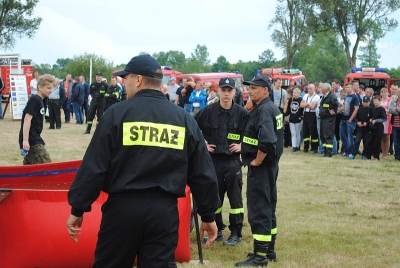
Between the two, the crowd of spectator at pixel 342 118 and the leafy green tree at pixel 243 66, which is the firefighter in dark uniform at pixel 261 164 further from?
the leafy green tree at pixel 243 66

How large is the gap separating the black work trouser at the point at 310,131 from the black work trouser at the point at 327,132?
48cm

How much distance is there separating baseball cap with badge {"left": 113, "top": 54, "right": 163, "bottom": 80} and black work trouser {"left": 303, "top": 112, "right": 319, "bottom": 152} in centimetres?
1270

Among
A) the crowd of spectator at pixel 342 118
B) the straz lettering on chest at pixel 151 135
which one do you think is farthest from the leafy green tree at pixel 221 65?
the straz lettering on chest at pixel 151 135

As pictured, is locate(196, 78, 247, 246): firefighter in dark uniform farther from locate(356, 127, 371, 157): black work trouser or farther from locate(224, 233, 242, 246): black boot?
locate(356, 127, 371, 157): black work trouser

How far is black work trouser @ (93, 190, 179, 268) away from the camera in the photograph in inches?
152

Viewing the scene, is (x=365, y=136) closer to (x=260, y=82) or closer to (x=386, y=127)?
(x=386, y=127)

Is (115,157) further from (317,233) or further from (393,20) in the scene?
(393,20)

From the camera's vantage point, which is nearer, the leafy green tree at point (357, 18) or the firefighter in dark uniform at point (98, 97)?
the firefighter in dark uniform at point (98, 97)

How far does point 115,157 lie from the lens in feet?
12.8

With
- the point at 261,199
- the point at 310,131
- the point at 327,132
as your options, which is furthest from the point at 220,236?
the point at 310,131

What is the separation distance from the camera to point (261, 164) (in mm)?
6371

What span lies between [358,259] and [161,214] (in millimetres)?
3677

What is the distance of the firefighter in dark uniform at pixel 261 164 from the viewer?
6.31 metres

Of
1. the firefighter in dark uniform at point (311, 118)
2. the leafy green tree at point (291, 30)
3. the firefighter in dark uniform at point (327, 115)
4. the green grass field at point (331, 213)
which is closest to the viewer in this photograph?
the green grass field at point (331, 213)
